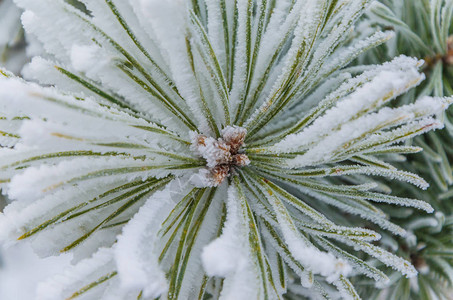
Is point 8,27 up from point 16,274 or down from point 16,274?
up

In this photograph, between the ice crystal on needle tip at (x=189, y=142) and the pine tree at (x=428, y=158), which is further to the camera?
the pine tree at (x=428, y=158)

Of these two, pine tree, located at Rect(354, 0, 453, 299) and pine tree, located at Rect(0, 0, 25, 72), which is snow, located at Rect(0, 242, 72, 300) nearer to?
pine tree, located at Rect(0, 0, 25, 72)

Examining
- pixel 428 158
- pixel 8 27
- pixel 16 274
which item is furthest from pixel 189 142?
pixel 16 274

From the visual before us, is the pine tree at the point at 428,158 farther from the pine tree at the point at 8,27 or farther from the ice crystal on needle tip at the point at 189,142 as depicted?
the pine tree at the point at 8,27

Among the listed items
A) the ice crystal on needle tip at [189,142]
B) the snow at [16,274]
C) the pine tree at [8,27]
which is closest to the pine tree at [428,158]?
the ice crystal on needle tip at [189,142]

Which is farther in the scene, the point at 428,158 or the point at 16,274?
the point at 16,274

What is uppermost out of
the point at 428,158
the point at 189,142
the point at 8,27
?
the point at 8,27

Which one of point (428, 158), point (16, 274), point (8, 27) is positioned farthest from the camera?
point (16, 274)

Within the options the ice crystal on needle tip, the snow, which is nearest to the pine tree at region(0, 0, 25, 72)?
the ice crystal on needle tip

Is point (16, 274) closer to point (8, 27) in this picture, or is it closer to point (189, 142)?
point (8, 27)

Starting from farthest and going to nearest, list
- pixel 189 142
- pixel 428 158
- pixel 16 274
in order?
pixel 16 274 → pixel 428 158 → pixel 189 142
